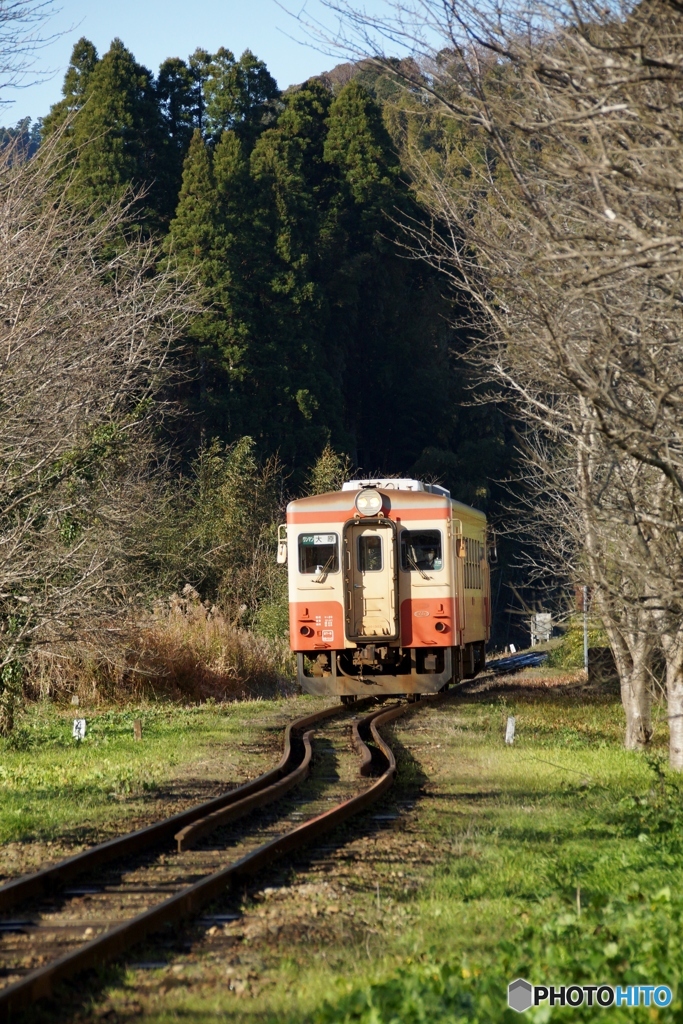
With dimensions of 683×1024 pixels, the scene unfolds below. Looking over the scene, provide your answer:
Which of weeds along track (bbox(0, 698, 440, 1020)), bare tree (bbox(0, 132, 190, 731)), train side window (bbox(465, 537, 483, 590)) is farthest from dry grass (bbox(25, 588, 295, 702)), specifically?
weeds along track (bbox(0, 698, 440, 1020))

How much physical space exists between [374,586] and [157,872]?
11.1 metres

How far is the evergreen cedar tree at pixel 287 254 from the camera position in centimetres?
4078

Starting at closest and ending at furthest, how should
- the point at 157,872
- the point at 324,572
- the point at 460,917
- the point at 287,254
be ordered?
the point at 460,917
the point at 157,872
the point at 324,572
the point at 287,254

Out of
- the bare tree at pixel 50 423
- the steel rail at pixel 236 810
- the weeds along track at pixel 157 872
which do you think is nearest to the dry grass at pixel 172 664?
the bare tree at pixel 50 423

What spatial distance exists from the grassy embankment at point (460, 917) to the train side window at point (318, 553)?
6672mm

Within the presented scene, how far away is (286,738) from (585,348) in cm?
825

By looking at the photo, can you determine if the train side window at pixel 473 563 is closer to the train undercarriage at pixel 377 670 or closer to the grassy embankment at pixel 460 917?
the train undercarriage at pixel 377 670

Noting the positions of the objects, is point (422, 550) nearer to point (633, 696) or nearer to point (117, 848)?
point (633, 696)

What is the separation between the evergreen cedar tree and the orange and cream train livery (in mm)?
19377

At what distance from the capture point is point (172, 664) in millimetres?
22422

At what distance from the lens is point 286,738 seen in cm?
1542

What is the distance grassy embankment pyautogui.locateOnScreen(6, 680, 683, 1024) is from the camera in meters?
5.33

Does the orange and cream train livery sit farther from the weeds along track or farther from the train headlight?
the weeds along track

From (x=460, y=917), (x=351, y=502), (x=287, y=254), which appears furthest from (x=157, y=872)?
(x=287, y=254)
